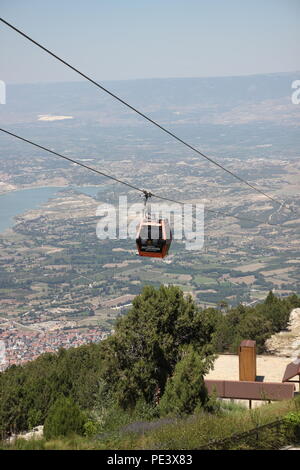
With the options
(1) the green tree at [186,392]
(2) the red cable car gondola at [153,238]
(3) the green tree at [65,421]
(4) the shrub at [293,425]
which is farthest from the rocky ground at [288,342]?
(4) the shrub at [293,425]

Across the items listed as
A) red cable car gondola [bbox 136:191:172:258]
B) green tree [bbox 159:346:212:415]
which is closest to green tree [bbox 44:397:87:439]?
green tree [bbox 159:346:212:415]

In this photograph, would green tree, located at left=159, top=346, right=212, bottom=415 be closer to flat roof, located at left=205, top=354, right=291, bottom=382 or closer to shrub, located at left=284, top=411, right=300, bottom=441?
shrub, located at left=284, top=411, right=300, bottom=441

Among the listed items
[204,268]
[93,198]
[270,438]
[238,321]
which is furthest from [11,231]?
[270,438]

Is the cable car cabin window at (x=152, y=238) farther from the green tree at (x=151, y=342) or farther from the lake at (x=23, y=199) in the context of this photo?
the lake at (x=23, y=199)

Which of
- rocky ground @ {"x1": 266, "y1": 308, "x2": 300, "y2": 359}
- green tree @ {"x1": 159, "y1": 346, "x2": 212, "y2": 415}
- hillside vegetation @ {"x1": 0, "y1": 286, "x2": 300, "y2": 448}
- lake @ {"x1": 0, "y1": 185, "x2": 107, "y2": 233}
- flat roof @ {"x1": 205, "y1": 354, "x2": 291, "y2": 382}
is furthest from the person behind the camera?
lake @ {"x1": 0, "y1": 185, "x2": 107, "y2": 233}

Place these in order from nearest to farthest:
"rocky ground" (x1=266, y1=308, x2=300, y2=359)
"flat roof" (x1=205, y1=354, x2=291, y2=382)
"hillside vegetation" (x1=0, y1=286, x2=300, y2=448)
Answer: "hillside vegetation" (x1=0, y1=286, x2=300, y2=448), "flat roof" (x1=205, y1=354, x2=291, y2=382), "rocky ground" (x1=266, y1=308, x2=300, y2=359)

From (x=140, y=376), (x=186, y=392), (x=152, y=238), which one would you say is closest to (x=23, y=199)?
(x=140, y=376)
